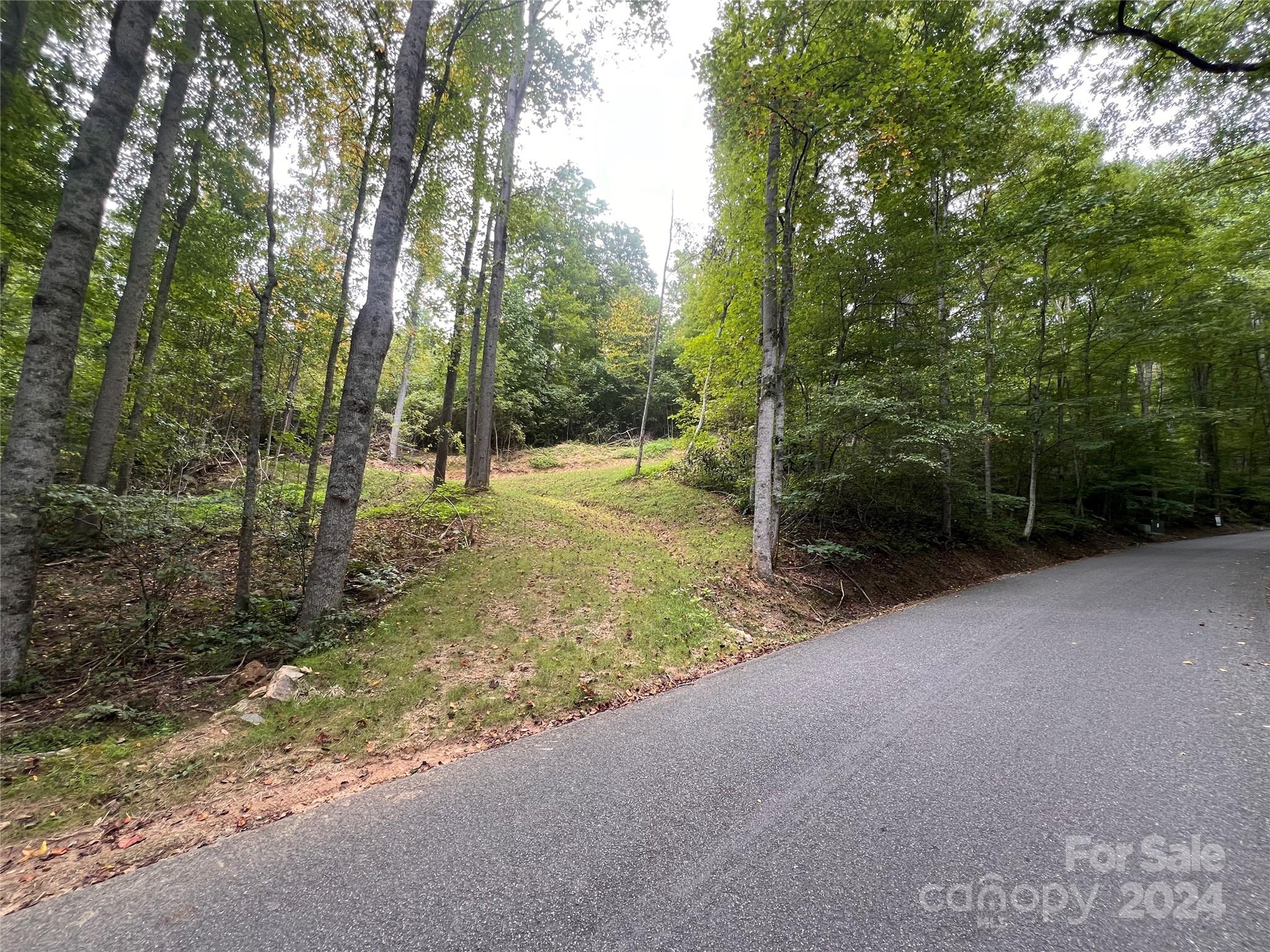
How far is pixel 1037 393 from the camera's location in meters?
13.0

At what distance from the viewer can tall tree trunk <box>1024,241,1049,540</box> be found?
39.0 feet

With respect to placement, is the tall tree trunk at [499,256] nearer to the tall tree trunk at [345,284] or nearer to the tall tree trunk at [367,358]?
the tall tree trunk at [345,284]

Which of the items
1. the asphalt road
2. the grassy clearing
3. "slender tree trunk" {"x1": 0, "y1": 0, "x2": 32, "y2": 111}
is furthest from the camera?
"slender tree trunk" {"x1": 0, "y1": 0, "x2": 32, "y2": 111}

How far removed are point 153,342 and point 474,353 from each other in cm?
530

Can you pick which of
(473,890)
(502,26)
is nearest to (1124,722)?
(473,890)

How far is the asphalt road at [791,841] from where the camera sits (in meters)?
1.72

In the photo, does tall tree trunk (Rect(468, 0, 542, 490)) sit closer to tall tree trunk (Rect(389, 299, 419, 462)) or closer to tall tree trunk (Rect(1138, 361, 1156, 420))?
tall tree trunk (Rect(389, 299, 419, 462))

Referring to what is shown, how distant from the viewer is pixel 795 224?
28.6ft

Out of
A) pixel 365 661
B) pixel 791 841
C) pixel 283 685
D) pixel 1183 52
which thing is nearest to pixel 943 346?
pixel 1183 52

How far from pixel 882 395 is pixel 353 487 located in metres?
8.50

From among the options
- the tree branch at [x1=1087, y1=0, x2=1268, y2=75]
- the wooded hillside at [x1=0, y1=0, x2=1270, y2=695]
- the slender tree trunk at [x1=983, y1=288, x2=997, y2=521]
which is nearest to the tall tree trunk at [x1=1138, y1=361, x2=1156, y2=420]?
the wooded hillside at [x1=0, y1=0, x2=1270, y2=695]

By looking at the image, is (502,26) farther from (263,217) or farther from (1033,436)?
(1033,436)

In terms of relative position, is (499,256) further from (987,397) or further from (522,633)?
(987,397)

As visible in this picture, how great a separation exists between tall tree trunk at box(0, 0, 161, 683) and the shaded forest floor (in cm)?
76
